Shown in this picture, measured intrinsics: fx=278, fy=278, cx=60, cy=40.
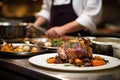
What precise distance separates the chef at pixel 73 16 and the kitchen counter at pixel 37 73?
0.81 m

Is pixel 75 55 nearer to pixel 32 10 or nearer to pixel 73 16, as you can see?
pixel 73 16

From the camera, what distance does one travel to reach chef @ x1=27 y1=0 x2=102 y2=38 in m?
2.28

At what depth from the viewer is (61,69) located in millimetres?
1094

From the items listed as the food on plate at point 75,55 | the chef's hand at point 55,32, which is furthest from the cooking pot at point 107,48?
the chef's hand at point 55,32

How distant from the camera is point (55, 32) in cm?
224

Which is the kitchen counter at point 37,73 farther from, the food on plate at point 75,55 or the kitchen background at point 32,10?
the kitchen background at point 32,10

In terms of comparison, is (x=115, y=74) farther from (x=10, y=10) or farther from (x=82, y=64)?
(x=10, y=10)

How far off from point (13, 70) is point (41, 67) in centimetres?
18

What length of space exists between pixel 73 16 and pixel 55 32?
281 millimetres

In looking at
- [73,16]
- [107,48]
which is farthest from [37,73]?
[73,16]

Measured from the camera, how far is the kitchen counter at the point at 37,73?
1034mm

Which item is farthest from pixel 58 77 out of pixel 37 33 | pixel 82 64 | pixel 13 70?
pixel 37 33

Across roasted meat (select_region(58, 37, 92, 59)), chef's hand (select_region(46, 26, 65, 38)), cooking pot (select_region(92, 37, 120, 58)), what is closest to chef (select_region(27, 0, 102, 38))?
chef's hand (select_region(46, 26, 65, 38))

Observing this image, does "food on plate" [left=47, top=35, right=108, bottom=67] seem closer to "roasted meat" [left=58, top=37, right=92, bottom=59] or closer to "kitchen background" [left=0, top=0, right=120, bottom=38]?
"roasted meat" [left=58, top=37, right=92, bottom=59]
